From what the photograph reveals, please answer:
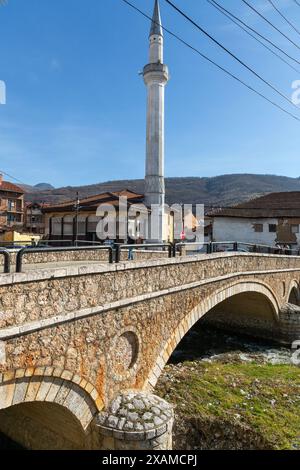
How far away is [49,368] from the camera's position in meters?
5.26

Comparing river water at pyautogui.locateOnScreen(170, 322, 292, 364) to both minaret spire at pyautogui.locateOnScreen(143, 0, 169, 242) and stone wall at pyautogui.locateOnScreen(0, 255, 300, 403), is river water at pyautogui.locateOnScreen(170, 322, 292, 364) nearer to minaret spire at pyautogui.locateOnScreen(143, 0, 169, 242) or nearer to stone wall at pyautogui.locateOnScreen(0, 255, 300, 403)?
stone wall at pyautogui.locateOnScreen(0, 255, 300, 403)

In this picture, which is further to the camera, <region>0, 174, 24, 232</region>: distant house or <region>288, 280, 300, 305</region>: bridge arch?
<region>0, 174, 24, 232</region>: distant house

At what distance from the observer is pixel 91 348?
20.1ft

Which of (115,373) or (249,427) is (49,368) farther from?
(249,427)

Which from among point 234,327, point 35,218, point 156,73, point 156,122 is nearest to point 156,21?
point 156,73

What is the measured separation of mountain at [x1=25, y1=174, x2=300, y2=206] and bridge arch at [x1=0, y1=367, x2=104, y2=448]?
356 ft

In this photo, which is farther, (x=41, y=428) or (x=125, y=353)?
(x=41, y=428)

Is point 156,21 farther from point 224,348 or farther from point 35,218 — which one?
point 35,218

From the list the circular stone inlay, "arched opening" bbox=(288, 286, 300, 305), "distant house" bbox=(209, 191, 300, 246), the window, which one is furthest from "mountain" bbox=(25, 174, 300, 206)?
the circular stone inlay

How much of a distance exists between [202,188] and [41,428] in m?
137

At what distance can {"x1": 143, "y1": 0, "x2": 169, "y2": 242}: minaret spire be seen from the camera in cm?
2848

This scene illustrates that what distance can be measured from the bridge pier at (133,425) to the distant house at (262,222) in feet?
95.0
